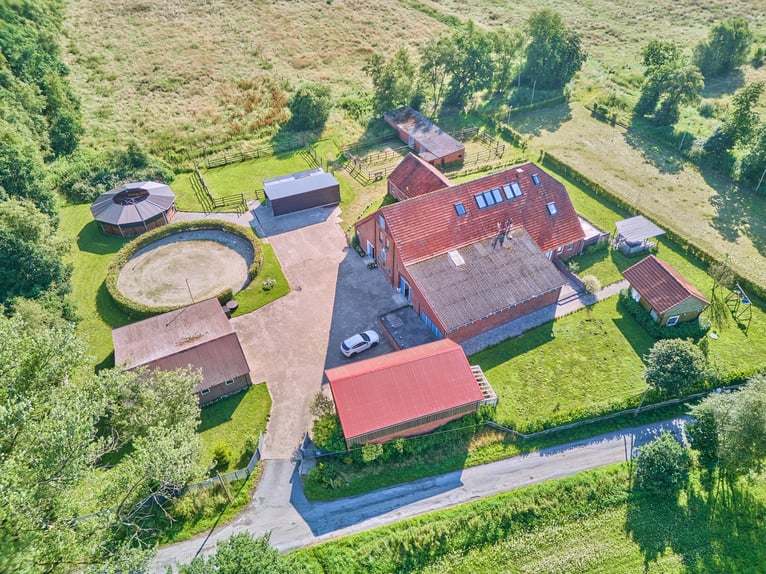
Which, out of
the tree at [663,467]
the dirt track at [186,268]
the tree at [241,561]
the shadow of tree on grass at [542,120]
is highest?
the shadow of tree on grass at [542,120]

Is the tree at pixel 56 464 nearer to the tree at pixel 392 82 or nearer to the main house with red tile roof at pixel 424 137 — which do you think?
the main house with red tile roof at pixel 424 137

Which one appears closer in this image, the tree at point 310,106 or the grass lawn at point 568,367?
the grass lawn at point 568,367

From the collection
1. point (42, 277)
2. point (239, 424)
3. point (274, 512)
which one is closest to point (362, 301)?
point (239, 424)

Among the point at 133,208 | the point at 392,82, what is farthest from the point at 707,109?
the point at 133,208

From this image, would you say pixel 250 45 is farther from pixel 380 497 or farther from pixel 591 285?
pixel 380 497

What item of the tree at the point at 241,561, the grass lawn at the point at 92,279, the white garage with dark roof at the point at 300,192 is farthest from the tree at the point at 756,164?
the grass lawn at the point at 92,279

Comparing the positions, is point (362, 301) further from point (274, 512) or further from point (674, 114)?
point (674, 114)
